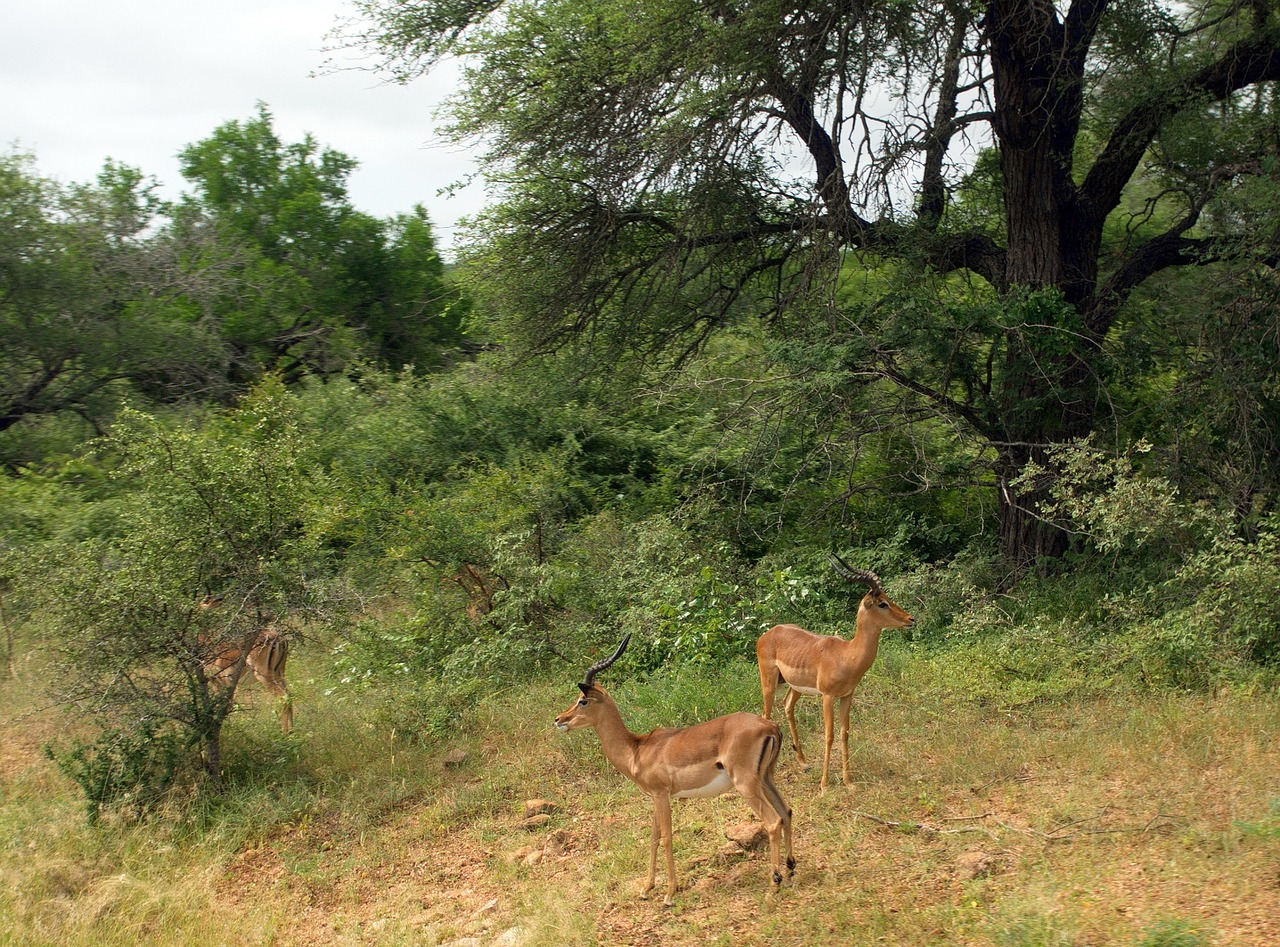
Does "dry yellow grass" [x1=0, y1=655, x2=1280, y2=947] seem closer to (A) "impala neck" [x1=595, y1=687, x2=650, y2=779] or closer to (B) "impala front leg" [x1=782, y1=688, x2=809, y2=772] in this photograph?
(B) "impala front leg" [x1=782, y1=688, x2=809, y2=772]

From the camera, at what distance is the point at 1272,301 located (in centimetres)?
1020

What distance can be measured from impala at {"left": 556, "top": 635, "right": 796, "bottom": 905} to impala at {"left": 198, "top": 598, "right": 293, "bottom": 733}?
139 inches

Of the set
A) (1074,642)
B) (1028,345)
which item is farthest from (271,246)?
(1074,642)

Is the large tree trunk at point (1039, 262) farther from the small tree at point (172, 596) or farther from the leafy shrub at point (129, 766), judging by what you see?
the leafy shrub at point (129, 766)

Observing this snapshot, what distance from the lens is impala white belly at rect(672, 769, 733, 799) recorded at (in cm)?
650

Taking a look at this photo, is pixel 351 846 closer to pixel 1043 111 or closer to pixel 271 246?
pixel 1043 111

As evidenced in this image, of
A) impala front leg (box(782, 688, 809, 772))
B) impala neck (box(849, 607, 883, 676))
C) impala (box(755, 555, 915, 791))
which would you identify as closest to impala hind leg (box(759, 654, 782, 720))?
impala (box(755, 555, 915, 791))

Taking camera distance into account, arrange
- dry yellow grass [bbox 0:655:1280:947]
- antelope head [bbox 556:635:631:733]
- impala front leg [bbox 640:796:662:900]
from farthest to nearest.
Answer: antelope head [bbox 556:635:631:733], impala front leg [bbox 640:796:662:900], dry yellow grass [bbox 0:655:1280:947]

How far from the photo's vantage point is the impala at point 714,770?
6.42 meters

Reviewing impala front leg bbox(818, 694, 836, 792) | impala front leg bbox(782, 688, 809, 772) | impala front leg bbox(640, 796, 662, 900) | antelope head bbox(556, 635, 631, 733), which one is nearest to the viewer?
impala front leg bbox(640, 796, 662, 900)

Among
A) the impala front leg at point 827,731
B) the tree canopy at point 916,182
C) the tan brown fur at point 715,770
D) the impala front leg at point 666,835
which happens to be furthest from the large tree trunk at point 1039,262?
the impala front leg at point 666,835

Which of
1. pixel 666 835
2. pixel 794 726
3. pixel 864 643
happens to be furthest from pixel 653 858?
pixel 864 643

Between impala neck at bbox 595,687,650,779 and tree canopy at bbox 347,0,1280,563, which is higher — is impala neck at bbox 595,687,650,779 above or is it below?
below

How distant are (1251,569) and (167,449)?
8295 mm
